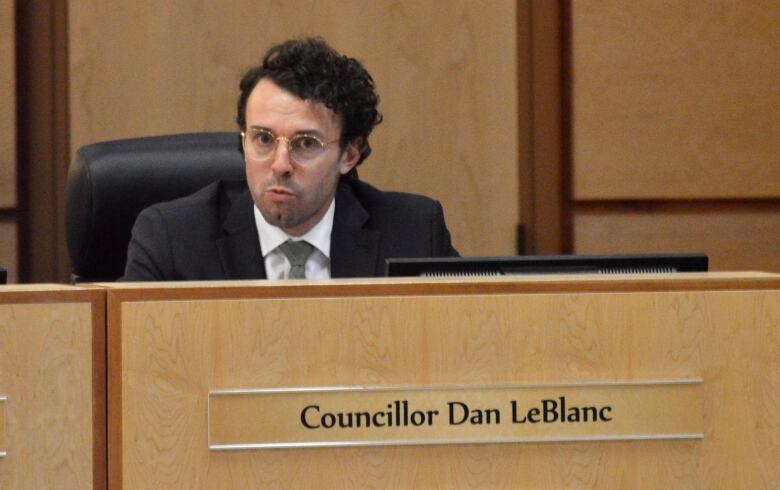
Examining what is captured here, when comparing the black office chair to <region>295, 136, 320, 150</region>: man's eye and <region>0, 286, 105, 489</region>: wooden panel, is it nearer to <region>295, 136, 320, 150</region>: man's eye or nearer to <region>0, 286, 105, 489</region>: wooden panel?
<region>295, 136, 320, 150</region>: man's eye

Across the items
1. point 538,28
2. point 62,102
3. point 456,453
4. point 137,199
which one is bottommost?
point 456,453

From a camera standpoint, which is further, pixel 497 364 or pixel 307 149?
pixel 307 149

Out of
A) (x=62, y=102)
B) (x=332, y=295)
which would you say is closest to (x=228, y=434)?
(x=332, y=295)

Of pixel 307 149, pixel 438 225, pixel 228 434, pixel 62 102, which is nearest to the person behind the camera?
pixel 228 434

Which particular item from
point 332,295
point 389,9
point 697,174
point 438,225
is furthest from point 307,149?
point 697,174

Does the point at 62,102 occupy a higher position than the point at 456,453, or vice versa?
the point at 62,102

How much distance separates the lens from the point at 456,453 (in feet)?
3.97

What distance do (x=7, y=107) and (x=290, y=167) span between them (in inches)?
50.3

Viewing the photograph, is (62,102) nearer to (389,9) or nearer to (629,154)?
(389,9)

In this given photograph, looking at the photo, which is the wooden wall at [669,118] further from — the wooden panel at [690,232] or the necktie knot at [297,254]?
the necktie knot at [297,254]

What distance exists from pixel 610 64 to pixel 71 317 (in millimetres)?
2315

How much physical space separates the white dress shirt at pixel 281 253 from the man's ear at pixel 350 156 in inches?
4.9

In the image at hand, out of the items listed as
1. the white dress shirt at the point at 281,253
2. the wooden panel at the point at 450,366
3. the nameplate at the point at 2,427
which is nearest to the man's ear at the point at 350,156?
the white dress shirt at the point at 281,253

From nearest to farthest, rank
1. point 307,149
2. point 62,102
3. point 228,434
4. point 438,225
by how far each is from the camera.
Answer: point 228,434
point 307,149
point 438,225
point 62,102
